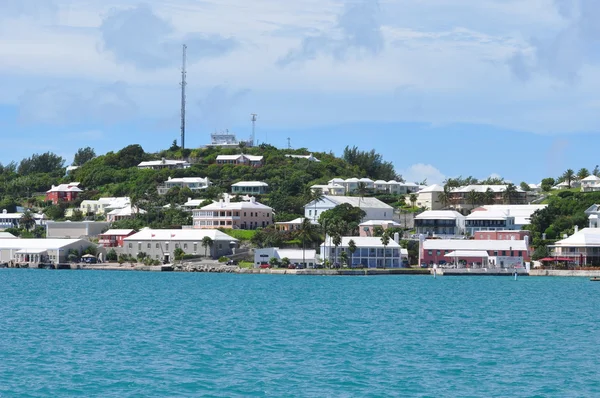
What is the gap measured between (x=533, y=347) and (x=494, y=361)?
4.60 m

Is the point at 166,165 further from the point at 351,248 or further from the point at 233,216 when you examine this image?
the point at 351,248

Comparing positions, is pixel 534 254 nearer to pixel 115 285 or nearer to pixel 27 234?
pixel 115 285

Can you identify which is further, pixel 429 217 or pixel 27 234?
pixel 27 234

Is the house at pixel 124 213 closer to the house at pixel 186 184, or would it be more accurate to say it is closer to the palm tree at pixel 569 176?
the house at pixel 186 184

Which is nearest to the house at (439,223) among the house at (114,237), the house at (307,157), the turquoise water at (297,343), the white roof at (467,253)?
the white roof at (467,253)

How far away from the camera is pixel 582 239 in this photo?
96812 millimetres

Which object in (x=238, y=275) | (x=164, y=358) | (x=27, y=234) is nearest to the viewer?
(x=164, y=358)

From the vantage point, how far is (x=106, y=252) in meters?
114

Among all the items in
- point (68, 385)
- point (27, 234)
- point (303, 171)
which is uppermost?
point (303, 171)

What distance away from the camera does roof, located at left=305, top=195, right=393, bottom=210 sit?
121231 millimetres

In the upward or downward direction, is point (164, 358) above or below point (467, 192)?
below

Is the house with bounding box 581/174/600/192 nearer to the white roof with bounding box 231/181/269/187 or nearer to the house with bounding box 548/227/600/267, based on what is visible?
the house with bounding box 548/227/600/267

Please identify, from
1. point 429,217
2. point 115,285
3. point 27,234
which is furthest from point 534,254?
point 27,234

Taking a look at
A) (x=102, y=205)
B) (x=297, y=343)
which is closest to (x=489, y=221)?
(x=102, y=205)
